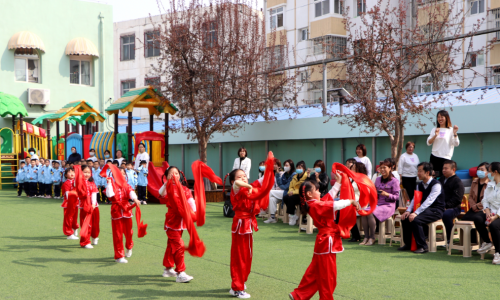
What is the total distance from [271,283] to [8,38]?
73.4ft

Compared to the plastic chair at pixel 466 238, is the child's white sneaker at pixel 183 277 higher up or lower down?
lower down

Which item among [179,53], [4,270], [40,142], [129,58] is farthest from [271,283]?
[129,58]

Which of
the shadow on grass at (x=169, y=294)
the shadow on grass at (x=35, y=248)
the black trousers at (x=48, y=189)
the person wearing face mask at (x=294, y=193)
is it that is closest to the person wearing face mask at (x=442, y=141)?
the person wearing face mask at (x=294, y=193)

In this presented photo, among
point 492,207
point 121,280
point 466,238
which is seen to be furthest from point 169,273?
point 492,207

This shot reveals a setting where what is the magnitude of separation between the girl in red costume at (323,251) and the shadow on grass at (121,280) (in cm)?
189

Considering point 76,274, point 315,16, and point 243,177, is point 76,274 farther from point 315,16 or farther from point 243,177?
point 315,16

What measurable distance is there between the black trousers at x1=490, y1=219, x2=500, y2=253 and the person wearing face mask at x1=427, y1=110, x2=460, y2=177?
1.75m

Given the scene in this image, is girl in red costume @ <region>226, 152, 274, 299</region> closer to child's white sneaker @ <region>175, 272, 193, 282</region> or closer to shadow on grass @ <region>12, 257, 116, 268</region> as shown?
child's white sneaker @ <region>175, 272, 193, 282</region>

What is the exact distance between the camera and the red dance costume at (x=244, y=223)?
5398mm

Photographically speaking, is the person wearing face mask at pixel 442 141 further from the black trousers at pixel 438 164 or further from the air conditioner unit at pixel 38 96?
the air conditioner unit at pixel 38 96

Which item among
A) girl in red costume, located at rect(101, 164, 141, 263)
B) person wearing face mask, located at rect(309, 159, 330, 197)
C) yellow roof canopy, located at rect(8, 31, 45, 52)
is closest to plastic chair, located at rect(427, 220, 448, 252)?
person wearing face mask, located at rect(309, 159, 330, 197)

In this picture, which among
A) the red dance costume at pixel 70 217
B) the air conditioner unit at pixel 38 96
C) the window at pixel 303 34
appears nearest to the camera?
the red dance costume at pixel 70 217

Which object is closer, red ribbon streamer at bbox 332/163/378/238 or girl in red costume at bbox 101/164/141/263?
red ribbon streamer at bbox 332/163/378/238

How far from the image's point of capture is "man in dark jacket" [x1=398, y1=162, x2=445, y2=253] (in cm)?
771
